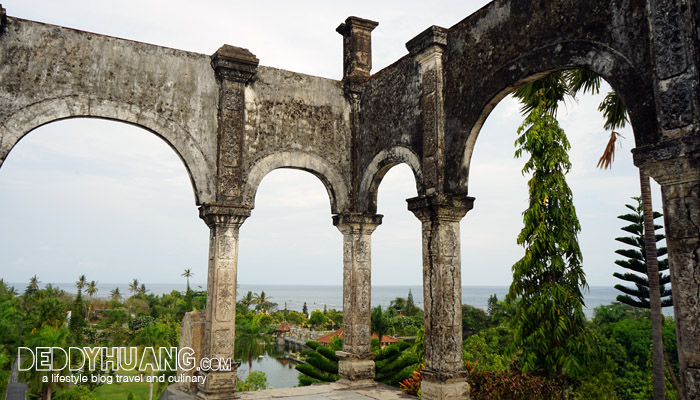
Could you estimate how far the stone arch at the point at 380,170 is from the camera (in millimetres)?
7652

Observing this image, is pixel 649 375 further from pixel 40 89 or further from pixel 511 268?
pixel 40 89

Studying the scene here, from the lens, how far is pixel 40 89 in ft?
22.7

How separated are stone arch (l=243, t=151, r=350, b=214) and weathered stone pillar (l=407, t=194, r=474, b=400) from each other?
2254 millimetres

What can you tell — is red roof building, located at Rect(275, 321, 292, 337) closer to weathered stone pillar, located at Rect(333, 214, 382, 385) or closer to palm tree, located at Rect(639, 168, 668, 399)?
weathered stone pillar, located at Rect(333, 214, 382, 385)

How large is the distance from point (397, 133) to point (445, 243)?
212cm

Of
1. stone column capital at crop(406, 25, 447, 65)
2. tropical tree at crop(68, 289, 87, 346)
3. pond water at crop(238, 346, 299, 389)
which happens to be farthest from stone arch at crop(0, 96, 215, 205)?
pond water at crop(238, 346, 299, 389)

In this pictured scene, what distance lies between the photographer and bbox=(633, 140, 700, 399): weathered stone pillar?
154 inches

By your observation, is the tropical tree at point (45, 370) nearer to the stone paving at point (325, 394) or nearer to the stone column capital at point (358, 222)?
the stone paving at point (325, 394)

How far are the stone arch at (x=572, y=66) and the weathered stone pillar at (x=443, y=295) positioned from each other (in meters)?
0.41

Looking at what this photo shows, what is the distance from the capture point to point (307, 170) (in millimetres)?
8961

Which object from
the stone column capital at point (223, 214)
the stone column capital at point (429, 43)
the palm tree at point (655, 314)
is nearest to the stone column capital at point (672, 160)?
the palm tree at point (655, 314)

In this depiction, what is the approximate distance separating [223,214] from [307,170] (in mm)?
1835

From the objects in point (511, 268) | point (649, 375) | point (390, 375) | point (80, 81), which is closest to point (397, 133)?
point (80, 81)

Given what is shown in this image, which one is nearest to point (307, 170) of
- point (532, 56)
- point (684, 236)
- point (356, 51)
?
point (356, 51)
